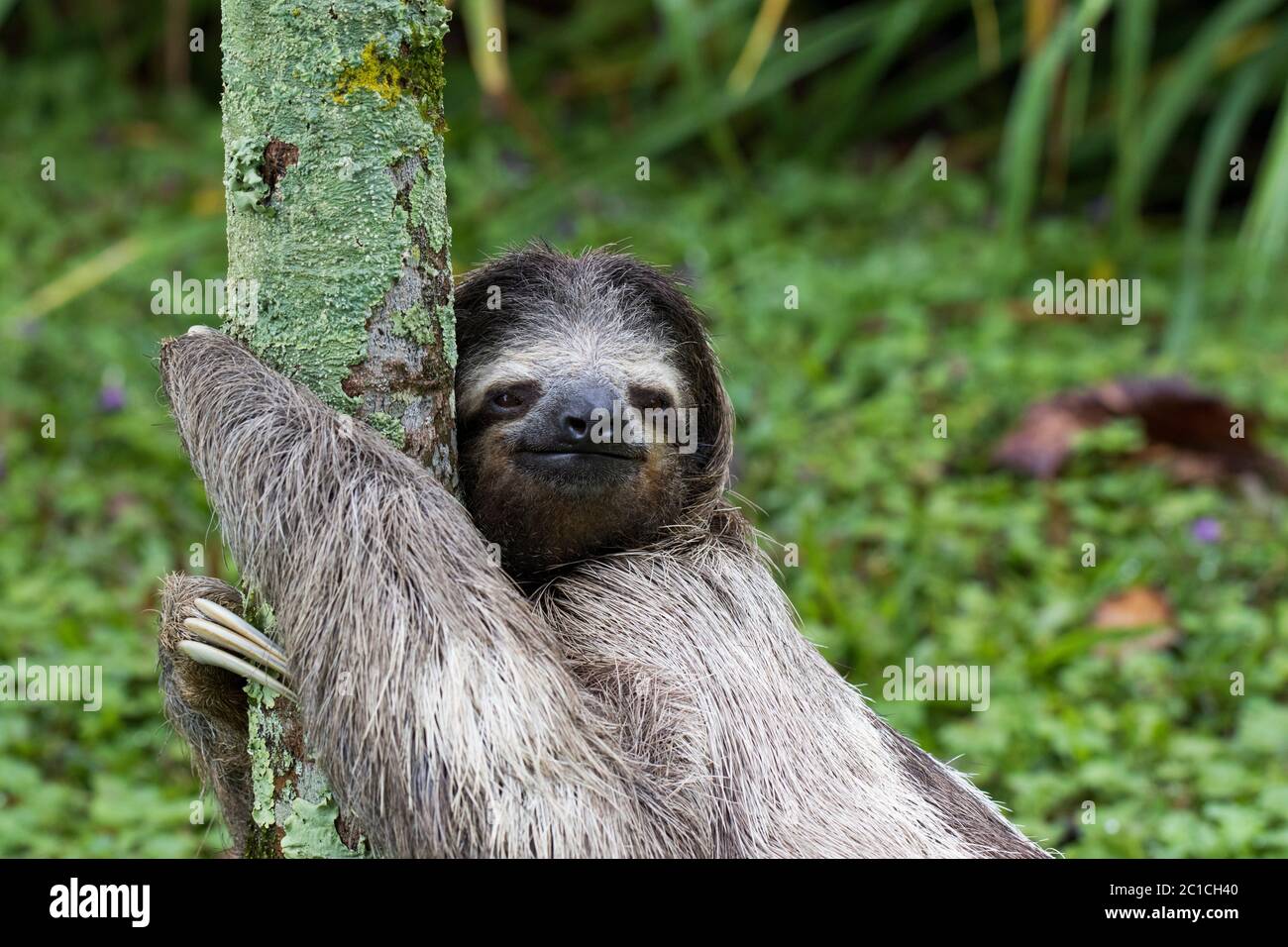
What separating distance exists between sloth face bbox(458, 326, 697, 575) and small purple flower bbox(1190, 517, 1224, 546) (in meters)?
4.00

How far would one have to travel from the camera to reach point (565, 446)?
157 inches

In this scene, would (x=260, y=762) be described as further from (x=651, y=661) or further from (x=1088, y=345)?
(x=1088, y=345)

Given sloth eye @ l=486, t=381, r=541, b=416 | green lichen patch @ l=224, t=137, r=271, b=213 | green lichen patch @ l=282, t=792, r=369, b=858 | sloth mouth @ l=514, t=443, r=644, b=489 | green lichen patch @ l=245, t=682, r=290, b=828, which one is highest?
green lichen patch @ l=224, t=137, r=271, b=213

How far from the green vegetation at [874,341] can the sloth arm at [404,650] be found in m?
0.70

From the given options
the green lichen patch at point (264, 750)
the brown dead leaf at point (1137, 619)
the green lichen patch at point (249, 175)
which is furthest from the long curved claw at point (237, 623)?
the brown dead leaf at point (1137, 619)

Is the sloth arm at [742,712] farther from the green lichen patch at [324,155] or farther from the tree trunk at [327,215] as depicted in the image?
the green lichen patch at [324,155]

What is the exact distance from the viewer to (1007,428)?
838 centimetres

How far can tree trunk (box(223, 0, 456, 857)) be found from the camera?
3447mm

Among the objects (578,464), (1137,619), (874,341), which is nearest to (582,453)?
(578,464)

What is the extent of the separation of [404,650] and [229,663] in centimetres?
55

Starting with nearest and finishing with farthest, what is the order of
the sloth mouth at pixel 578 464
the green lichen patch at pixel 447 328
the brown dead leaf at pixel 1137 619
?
the green lichen patch at pixel 447 328 → the sloth mouth at pixel 578 464 → the brown dead leaf at pixel 1137 619

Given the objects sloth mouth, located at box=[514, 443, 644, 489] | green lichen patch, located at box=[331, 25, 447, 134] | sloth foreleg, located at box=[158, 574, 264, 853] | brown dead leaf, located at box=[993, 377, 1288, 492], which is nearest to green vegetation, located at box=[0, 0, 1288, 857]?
brown dead leaf, located at box=[993, 377, 1288, 492]

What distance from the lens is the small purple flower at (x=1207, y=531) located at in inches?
284

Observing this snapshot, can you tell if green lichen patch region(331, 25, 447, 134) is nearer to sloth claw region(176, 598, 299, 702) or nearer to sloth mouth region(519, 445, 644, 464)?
sloth mouth region(519, 445, 644, 464)
